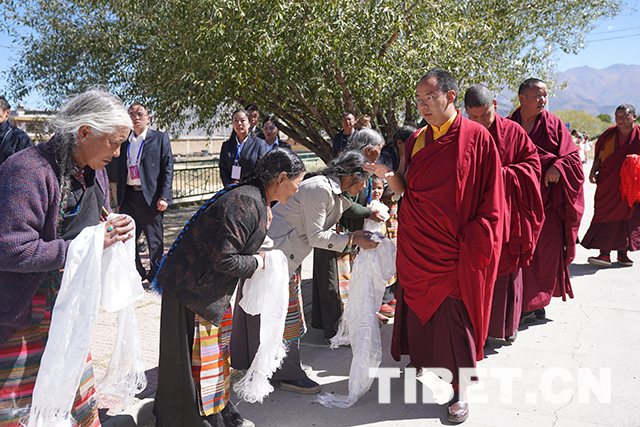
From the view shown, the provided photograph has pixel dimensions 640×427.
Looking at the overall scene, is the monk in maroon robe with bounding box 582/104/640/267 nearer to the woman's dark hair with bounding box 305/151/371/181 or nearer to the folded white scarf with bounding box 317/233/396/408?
the folded white scarf with bounding box 317/233/396/408

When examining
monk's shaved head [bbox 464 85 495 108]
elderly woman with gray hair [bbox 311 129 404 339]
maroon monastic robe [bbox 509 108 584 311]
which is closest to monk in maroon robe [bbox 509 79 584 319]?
maroon monastic robe [bbox 509 108 584 311]

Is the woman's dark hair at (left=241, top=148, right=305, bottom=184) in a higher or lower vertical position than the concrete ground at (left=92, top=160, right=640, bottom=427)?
higher

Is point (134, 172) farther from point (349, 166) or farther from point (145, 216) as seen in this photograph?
point (349, 166)

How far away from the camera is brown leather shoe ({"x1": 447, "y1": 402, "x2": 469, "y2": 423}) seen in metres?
3.29

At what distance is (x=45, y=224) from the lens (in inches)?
89.2

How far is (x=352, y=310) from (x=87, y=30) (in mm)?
7063

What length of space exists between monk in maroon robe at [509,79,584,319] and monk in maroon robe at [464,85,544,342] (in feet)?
2.03

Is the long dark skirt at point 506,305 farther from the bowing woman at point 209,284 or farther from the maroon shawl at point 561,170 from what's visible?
the bowing woman at point 209,284

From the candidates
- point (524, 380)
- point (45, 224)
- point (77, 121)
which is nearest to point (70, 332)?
point (45, 224)

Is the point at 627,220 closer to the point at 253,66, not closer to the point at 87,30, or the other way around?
the point at 253,66

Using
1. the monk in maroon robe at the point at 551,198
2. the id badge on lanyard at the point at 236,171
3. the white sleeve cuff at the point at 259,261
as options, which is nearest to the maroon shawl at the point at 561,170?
the monk in maroon robe at the point at 551,198

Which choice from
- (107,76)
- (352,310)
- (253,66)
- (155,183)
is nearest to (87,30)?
(107,76)

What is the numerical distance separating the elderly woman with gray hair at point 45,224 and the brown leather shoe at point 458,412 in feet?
6.84

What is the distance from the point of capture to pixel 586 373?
3928 mm
